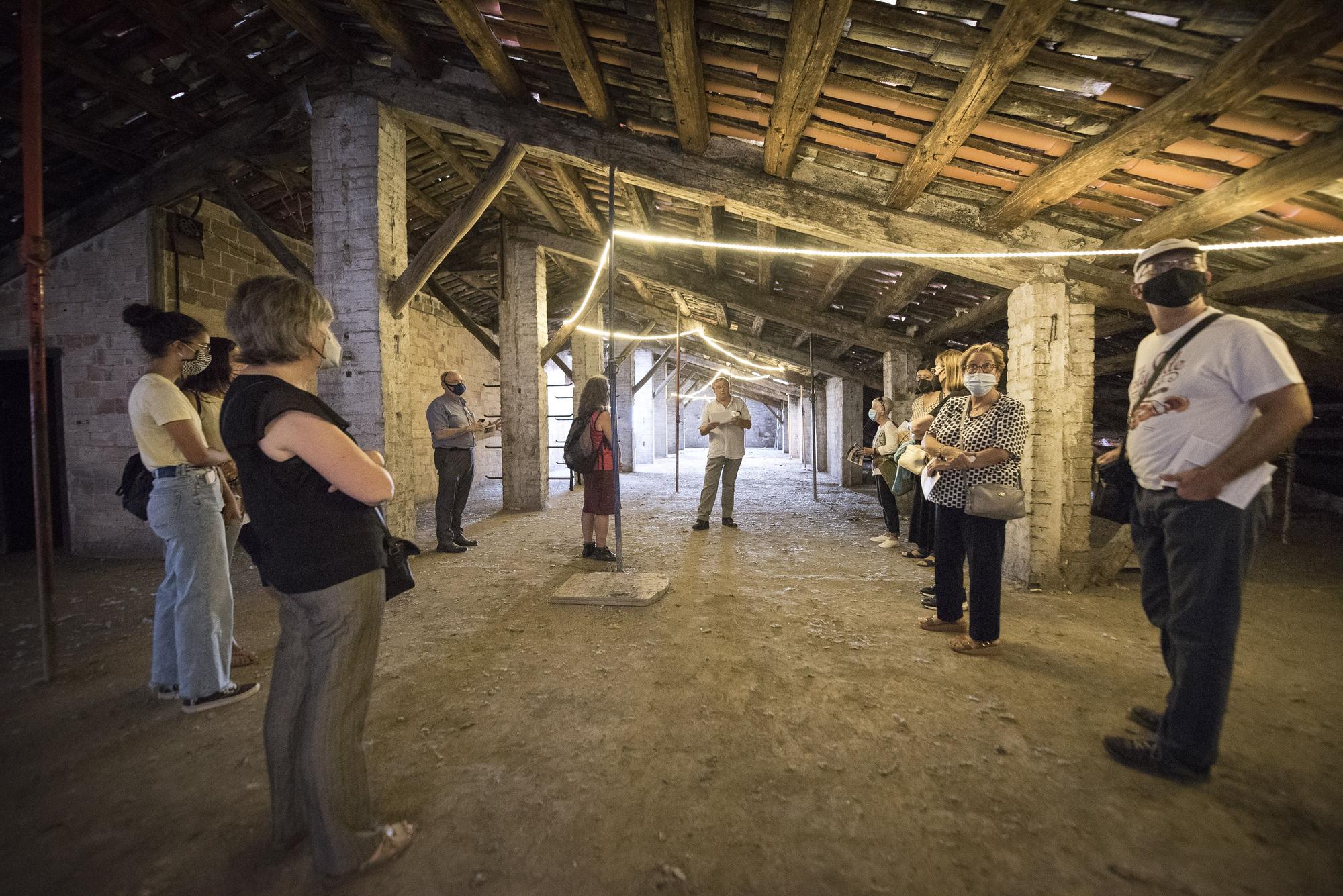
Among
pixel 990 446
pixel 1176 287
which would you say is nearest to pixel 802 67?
pixel 1176 287

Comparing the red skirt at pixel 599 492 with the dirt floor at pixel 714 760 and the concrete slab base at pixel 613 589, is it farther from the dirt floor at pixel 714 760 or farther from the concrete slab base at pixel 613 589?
the dirt floor at pixel 714 760

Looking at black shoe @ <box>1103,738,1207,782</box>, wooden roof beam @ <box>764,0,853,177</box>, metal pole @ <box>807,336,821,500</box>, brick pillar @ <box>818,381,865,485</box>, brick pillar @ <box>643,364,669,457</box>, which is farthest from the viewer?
brick pillar @ <box>643,364,669,457</box>

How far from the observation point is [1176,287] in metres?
1.82

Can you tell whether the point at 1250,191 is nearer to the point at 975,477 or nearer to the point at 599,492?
the point at 975,477

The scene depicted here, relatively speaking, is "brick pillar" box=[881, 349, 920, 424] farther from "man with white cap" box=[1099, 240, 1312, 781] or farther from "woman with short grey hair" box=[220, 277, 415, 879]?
"woman with short grey hair" box=[220, 277, 415, 879]

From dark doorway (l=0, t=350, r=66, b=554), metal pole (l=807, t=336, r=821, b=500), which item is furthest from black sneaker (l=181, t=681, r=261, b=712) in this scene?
metal pole (l=807, t=336, r=821, b=500)

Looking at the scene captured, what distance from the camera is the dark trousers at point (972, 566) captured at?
264 cm

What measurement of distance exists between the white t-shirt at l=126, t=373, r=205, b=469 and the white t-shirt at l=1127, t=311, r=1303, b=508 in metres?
3.53

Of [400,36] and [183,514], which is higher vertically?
[400,36]

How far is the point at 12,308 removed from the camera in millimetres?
5191

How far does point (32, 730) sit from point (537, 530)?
4109 mm

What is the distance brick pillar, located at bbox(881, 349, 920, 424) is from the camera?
839 centimetres

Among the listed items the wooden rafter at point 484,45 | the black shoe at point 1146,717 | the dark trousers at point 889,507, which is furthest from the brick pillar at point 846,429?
the black shoe at point 1146,717

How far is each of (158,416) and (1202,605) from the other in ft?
12.2
